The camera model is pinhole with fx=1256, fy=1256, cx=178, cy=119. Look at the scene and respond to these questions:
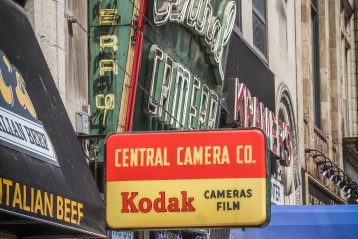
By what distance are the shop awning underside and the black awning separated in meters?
6.05

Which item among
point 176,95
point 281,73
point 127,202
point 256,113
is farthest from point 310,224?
point 281,73

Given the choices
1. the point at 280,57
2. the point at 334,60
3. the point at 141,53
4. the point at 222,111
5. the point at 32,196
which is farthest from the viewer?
the point at 334,60

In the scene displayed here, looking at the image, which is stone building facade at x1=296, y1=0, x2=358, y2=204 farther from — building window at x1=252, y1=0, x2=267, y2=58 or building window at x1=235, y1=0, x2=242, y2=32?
building window at x1=235, y1=0, x2=242, y2=32

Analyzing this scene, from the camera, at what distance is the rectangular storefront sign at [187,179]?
1209cm

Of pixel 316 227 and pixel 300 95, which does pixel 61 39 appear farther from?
pixel 300 95

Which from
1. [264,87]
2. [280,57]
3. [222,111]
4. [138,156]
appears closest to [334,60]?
[280,57]

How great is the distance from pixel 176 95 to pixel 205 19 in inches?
80.8

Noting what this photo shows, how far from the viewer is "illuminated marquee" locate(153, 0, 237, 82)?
17.0 meters

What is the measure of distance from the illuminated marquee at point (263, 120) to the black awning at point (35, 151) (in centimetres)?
1004

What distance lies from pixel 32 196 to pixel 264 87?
671 inches

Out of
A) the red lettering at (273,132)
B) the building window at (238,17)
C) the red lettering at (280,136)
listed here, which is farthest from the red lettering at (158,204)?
the red lettering at (280,136)

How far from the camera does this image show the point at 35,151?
11.6 m

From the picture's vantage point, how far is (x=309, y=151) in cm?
3244

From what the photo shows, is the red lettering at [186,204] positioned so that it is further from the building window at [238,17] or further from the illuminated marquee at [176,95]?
the building window at [238,17]
